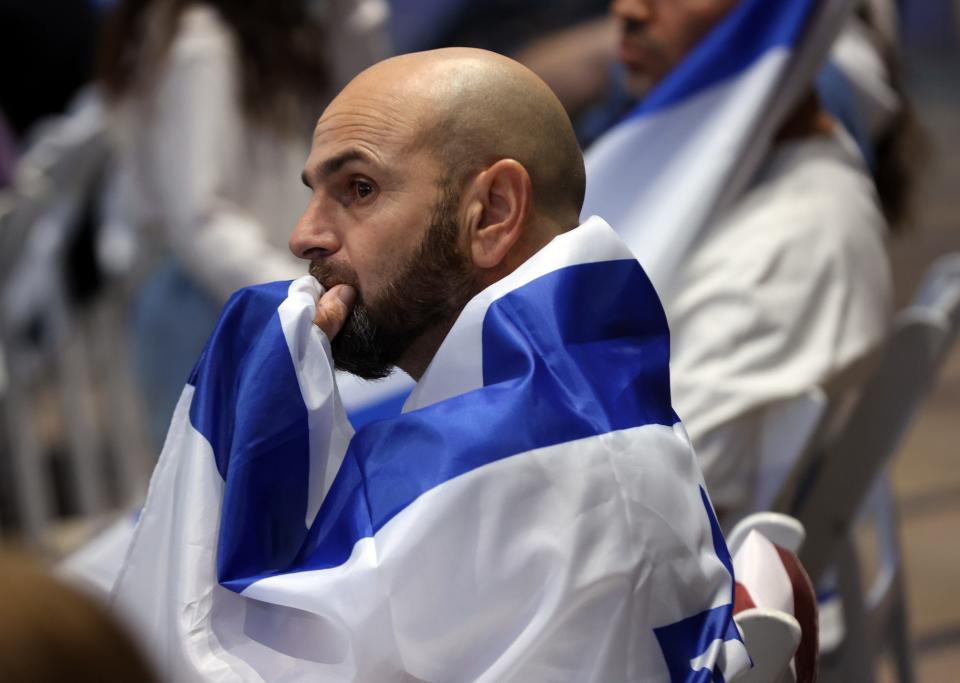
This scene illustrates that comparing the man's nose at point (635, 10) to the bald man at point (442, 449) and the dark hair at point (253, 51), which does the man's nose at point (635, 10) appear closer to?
the dark hair at point (253, 51)

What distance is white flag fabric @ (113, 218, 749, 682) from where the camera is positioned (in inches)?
42.4

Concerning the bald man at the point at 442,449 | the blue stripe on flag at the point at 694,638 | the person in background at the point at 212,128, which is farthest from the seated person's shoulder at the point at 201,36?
the blue stripe on flag at the point at 694,638

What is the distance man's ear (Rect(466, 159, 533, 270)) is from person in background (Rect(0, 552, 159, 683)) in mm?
705

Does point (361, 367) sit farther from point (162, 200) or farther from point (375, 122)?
point (162, 200)

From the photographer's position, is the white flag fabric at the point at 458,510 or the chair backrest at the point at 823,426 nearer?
the white flag fabric at the point at 458,510

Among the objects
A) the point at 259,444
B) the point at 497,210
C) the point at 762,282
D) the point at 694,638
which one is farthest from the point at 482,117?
the point at 762,282

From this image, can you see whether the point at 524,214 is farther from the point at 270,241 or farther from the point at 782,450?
the point at 270,241

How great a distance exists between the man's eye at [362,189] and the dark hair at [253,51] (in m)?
1.45

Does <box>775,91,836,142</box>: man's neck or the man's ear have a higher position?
the man's ear

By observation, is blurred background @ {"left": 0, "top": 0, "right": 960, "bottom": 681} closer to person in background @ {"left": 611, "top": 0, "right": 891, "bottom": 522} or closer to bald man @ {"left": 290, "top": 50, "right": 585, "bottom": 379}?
person in background @ {"left": 611, "top": 0, "right": 891, "bottom": 522}

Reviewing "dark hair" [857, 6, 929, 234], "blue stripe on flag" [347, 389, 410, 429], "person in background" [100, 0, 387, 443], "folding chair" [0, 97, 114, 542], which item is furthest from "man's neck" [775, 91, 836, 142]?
"folding chair" [0, 97, 114, 542]

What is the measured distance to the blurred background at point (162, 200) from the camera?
2.63 m

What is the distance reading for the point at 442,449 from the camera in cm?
111

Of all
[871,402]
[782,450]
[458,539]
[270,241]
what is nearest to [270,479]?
[458,539]
